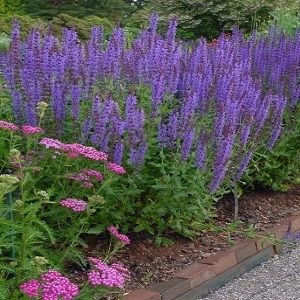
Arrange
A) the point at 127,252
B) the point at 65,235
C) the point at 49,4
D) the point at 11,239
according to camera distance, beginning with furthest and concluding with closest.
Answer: the point at 49,4 < the point at 127,252 < the point at 65,235 < the point at 11,239

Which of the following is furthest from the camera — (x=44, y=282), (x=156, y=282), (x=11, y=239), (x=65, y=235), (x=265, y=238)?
(x=265, y=238)

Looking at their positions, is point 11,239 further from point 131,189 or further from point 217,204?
point 217,204

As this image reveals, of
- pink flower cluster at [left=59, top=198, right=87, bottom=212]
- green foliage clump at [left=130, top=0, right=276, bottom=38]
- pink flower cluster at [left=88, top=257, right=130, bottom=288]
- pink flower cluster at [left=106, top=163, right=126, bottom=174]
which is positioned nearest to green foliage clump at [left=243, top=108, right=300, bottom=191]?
pink flower cluster at [left=106, top=163, right=126, bottom=174]

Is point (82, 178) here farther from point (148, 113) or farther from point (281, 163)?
point (281, 163)

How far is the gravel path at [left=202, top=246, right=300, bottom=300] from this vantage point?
4652 millimetres

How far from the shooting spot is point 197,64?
5375 mm

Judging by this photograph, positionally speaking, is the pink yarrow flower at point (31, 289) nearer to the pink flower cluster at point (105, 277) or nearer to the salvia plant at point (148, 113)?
the pink flower cluster at point (105, 277)

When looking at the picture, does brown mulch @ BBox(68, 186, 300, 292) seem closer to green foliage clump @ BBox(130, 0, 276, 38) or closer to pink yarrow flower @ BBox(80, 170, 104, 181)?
pink yarrow flower @ BBox(80, 170, 104, 181)

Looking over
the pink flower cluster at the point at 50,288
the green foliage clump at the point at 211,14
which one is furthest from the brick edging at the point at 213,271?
the green foliage clump at the point at 211,14

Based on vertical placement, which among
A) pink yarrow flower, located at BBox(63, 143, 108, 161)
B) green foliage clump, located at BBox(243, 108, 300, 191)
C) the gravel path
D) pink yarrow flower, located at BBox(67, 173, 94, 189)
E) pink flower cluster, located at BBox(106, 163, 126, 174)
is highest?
pink yarrow flower, located at BBox(63, 143, 108, 161)

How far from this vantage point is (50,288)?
3178 millimetres

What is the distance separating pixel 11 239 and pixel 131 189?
3.65 ft

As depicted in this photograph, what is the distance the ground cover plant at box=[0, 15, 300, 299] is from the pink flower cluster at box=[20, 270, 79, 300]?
0.64m

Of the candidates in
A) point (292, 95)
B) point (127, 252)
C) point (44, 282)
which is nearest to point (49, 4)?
point (292, 95)
